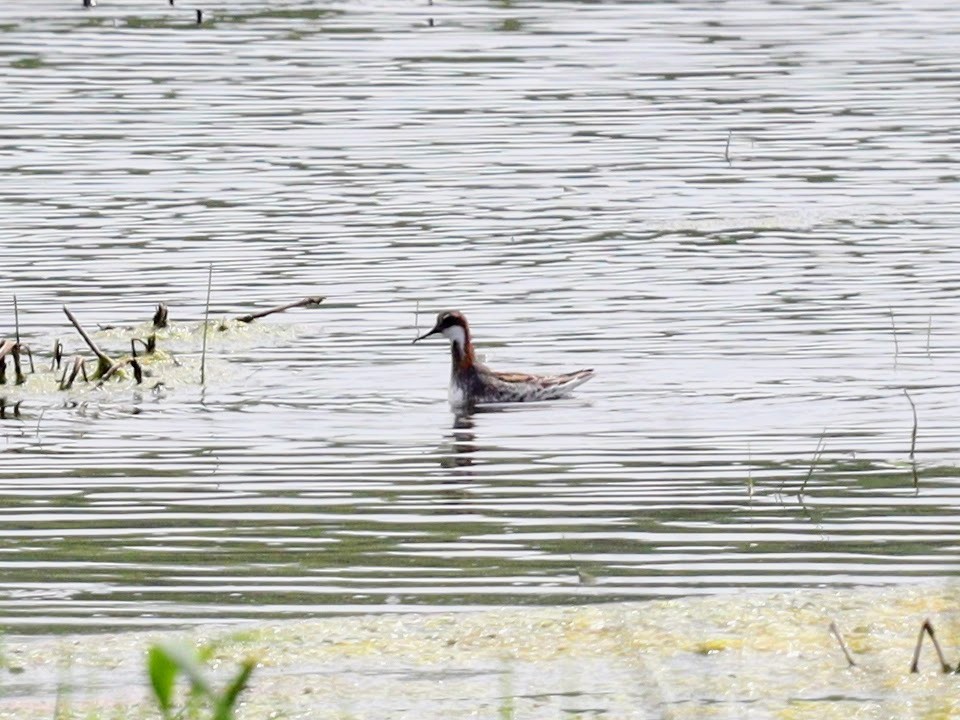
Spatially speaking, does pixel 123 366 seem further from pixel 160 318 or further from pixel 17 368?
pixel 160 318

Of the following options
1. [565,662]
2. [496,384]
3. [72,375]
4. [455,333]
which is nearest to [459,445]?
[496,384]

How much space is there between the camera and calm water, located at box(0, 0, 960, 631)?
30.5ft

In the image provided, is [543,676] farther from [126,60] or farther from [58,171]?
[126,60]

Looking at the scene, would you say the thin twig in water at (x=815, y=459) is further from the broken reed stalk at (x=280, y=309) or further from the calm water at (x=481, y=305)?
the broken reed stalk at (x=280, y=309)

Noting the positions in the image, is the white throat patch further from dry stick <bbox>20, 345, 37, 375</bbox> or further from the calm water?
dry stick <bbox>20, 345, 37, 375</bbox>

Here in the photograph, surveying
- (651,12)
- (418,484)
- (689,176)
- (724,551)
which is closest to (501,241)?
(689,176)

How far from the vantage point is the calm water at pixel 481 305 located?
930cm

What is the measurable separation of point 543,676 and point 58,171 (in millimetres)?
14297

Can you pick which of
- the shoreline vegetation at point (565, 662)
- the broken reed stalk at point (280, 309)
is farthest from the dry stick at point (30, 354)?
the shoreline vegetation at point (565, 662)

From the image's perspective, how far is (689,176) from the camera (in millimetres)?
20688

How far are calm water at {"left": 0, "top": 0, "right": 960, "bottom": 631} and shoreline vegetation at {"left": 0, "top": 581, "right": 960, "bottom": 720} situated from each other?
37 cm

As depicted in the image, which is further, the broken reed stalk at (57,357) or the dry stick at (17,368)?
the broken reed stalk at (57,357)

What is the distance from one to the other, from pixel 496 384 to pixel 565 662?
18.2ft

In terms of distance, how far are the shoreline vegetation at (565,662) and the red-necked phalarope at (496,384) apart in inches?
175
